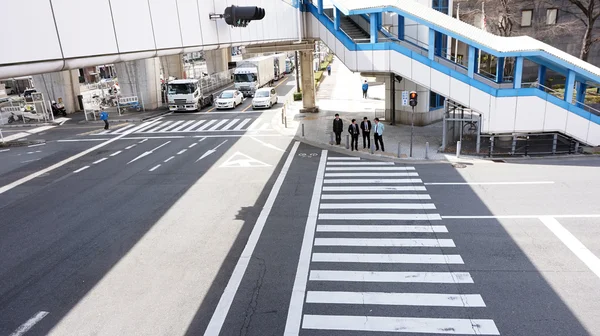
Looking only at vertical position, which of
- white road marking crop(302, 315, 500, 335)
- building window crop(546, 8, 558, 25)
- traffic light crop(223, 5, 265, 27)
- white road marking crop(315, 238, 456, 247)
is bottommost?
white road marking crop(302, 315, 500, 335)

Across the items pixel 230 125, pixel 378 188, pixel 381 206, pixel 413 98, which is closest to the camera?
pixel 381 206

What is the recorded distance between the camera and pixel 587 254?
10.0 metres

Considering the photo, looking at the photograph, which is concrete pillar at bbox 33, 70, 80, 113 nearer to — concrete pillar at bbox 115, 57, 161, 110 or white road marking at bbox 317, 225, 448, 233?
concrete pillar at bbox 115, 57, 161, 110

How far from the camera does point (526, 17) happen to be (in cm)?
4300

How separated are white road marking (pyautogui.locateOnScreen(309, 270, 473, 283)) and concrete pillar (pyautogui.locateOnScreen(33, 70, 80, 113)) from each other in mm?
37901

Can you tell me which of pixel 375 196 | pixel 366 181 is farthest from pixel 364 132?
pixel 375 196

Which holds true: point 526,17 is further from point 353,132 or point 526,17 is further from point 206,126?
point 206,126

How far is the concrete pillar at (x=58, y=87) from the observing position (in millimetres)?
38375

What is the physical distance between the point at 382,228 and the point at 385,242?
35.4 inches

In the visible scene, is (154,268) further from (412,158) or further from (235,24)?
(412,158)

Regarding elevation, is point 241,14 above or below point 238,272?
above

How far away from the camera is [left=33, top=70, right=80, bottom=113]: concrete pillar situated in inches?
1511

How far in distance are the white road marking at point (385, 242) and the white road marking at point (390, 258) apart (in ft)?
1.82

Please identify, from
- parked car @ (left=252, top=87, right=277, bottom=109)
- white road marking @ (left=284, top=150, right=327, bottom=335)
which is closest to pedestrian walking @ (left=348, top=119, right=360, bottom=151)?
white road marking @ (left=284, top=150, right=327, bottom=335)
